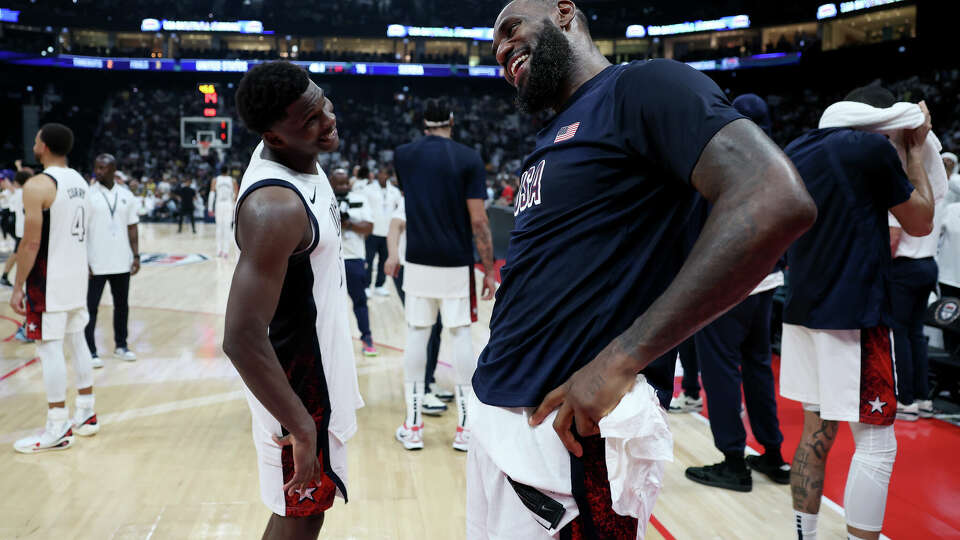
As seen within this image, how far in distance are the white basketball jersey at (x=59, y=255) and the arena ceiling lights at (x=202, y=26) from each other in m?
29.8

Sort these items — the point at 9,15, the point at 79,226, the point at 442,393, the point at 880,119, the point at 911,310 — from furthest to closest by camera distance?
the point at 9,15
the point at 442,393
the point at 911,310
the point at 79,226
the point at 880,119

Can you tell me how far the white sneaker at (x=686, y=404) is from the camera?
4.82 meters

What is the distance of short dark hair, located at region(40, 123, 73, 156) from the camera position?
407 cm

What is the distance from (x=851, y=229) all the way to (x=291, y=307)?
6.38 ft

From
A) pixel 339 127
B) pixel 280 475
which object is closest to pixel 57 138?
pixel 280 475

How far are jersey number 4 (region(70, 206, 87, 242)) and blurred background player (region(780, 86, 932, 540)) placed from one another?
3.95 meters

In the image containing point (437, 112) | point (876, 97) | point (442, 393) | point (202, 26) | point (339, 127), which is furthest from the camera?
point (202, 26)

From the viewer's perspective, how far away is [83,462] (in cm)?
392

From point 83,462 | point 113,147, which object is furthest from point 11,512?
point 113,147

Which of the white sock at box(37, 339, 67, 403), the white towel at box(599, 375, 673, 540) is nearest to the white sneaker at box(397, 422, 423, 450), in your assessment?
the white sock at box(37, 339, 67, 403)

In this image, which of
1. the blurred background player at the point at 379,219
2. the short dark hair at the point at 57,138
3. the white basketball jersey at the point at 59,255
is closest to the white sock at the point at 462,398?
the white basketball jersey at the point at 59,255

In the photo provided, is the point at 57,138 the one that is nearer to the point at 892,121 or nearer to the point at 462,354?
the point at 462,354

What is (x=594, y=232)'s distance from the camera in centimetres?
121

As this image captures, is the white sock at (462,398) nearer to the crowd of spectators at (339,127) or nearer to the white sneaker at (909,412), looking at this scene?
the white sneaker at (909,412)
